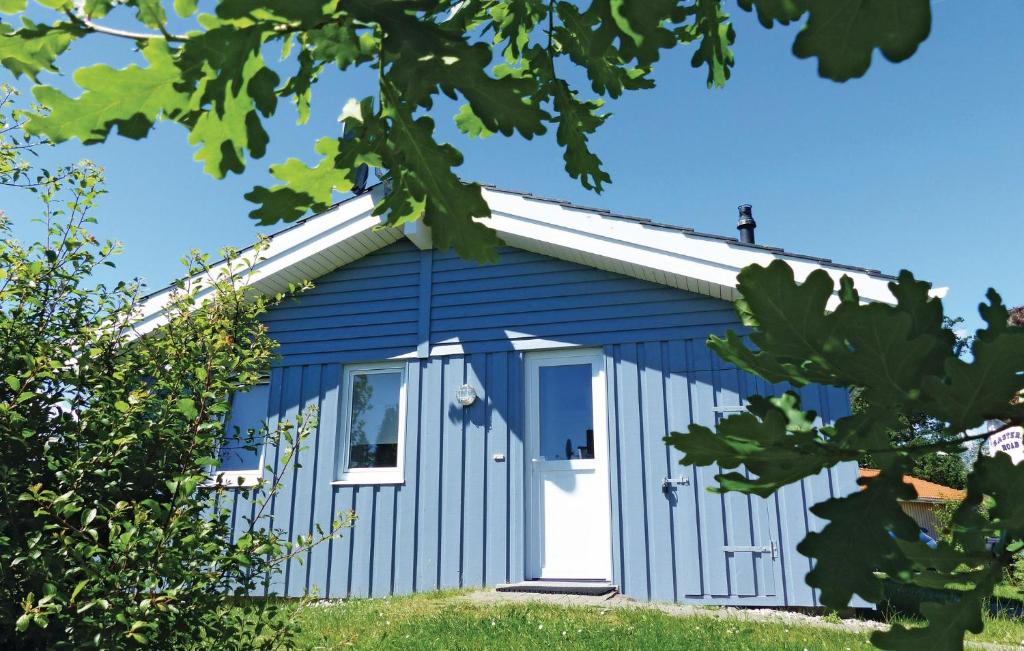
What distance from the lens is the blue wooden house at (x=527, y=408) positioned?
6.28 meters

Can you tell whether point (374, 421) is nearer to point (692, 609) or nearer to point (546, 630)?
point (546, 630)

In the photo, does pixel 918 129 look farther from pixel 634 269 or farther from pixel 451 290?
pixel 451 290

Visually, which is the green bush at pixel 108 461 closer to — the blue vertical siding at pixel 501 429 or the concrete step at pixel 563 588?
the concrete step at pixel 563 588

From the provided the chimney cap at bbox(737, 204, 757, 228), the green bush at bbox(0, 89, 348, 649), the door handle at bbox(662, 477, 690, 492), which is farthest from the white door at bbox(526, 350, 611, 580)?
the green bush at bbox(0, 89, 348, 649)

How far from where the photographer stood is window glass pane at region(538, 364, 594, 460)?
274 inches

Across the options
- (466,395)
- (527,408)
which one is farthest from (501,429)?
(466,395)

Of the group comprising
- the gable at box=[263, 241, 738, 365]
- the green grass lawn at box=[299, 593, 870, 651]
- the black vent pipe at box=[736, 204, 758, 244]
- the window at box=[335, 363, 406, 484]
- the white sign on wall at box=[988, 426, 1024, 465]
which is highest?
the black vent pipe at box=[736, 204, 758, 244]

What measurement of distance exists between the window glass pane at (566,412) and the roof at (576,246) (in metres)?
1.26

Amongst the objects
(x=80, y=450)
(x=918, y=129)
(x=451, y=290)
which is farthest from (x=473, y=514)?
(x=918, y=129)

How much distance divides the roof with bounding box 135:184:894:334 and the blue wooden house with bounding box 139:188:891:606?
0.9 inches

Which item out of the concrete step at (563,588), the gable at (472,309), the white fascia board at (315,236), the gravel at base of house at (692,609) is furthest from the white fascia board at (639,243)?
the concrete step at (563,588)

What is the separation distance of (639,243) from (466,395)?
247cm

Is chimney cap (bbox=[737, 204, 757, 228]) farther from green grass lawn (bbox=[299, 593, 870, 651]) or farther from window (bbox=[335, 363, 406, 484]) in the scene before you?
green grass lawn (bbox=[299, 593, 870, 651])

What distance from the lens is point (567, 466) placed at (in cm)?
688
